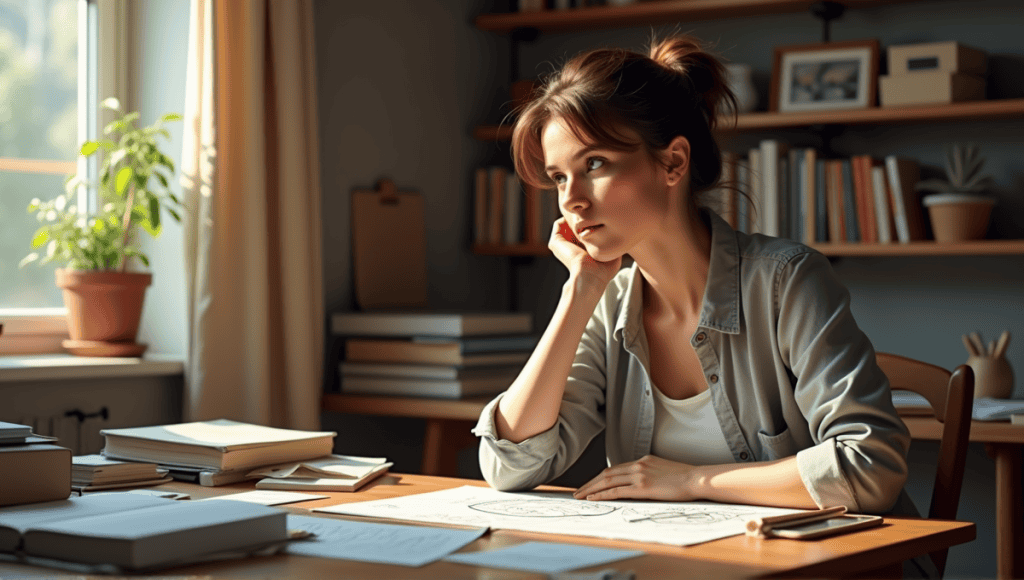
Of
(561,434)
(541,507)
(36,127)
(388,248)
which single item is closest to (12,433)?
(541,507)

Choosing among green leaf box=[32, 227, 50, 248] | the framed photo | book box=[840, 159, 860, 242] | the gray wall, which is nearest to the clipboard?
the gray wall

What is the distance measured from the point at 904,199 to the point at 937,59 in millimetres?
349

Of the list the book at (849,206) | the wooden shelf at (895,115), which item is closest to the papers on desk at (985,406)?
the book at (849,206)

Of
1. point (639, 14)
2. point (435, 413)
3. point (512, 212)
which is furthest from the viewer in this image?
point (512, 212)

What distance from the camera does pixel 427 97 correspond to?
3.12 metres

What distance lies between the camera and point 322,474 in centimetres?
151

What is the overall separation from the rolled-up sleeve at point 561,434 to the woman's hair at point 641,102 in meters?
0.27

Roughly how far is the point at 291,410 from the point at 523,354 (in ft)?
1.97

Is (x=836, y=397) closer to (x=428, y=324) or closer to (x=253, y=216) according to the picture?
(x=428, y=324)

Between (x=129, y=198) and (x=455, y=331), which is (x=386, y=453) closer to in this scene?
(x=455, y=331)

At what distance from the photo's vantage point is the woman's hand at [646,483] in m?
1.37

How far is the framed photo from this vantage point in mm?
2799

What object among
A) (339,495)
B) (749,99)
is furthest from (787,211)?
(339,495)

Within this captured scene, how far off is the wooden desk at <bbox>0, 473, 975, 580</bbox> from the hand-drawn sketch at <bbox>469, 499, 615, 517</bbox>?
0.43ft
